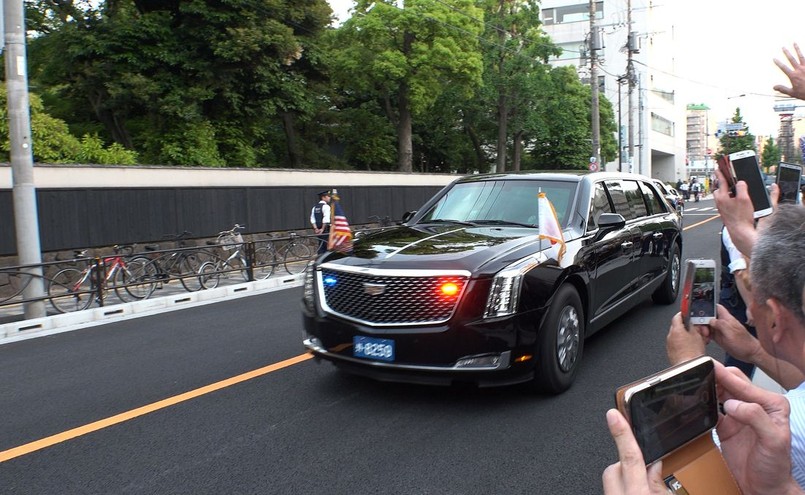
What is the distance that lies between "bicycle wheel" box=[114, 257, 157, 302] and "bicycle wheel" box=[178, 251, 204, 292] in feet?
1.78

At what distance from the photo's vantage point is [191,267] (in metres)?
12.1

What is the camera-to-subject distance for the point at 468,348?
4.31 m

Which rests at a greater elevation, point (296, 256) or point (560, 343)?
point (560, 343)

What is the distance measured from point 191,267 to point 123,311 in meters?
2.33

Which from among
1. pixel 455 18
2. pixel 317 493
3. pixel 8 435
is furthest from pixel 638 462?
pixel 455 18

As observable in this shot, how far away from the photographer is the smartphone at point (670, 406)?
1409 millimetres

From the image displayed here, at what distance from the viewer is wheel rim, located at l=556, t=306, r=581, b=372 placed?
Result: 4.82 m

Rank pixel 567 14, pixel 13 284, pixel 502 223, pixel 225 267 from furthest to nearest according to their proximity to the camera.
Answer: pixel 567 14 < pixel 225 267 < pixel 13 284 < pixel 502 223

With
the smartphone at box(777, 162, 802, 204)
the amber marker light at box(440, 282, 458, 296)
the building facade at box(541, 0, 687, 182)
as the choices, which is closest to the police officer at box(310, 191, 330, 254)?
the amber marker light at box(440, 282, 458, 296)

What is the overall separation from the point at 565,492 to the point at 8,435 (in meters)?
3.97

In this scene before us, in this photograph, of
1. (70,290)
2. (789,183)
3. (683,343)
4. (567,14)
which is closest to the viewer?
(683,343)

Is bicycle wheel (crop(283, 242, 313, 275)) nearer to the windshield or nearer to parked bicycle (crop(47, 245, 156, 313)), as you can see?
parked bicycle (crop(47, 245, 156, 313))

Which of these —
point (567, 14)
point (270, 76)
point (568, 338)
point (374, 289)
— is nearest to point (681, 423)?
point (374, 289)

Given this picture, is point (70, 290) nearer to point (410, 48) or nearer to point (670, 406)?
point (670, 406)
